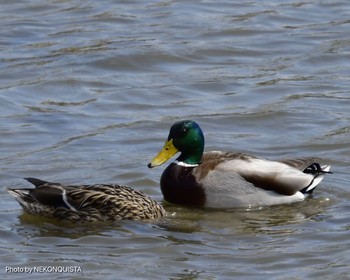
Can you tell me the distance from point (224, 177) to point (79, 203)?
1526mm

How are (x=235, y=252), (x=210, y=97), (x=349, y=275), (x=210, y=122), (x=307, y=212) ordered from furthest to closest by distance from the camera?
(x=210, y=97) → (x=210, y=122) → (x=307, y=212) → (x=235, y=252) → (x=349, y=275)

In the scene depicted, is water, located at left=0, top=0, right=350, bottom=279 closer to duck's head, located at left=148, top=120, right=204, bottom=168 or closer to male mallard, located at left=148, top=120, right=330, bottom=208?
male mallard, located at left=148, top=120, right=330, bottom=208

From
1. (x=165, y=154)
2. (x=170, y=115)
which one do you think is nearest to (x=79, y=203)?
(x=165, y=154)

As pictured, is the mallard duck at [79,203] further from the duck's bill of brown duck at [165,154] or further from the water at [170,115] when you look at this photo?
the duck's bill of brown duck at [165,154]

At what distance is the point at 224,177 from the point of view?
1191cm

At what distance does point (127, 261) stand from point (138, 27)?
8.65 m

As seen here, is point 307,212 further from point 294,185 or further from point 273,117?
point 273,117

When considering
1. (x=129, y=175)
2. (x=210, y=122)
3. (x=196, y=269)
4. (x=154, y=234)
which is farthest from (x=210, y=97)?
(x=196, y=269)

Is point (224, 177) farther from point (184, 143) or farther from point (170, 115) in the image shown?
point (170, 115)

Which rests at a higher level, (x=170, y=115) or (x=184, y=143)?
(x=184, y=143)

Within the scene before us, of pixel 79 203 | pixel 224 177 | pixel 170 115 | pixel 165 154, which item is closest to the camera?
pixel 79 203

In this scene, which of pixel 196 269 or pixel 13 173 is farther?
pixel 13 173

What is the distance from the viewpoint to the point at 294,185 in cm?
1201

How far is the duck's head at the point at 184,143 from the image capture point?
12.1 metres
